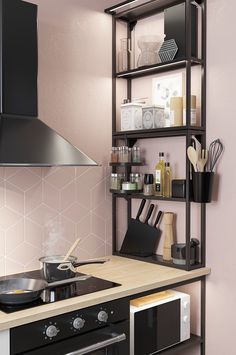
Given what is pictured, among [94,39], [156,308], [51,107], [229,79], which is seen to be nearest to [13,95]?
[51,107]

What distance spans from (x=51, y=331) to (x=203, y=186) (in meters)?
1.12

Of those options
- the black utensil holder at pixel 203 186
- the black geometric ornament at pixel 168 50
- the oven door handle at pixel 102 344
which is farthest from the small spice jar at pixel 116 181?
the oven door handle at pixel 102 344

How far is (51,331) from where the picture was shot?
1.81 meters

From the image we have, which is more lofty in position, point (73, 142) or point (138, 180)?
point (73, 142)

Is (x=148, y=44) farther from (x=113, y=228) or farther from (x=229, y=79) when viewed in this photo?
(x=113, y=228)

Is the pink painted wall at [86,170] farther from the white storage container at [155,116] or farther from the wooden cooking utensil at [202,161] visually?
the white storage container at [155,116]

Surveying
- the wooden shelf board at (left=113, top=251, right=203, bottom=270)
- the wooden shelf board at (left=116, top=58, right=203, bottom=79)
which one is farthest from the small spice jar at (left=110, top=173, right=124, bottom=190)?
the wooden shelf board at (left=116, top=58, right=203, bottom=79)

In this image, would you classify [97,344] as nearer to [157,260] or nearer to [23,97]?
[157,260]

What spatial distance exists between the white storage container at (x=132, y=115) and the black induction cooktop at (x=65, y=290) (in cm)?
99

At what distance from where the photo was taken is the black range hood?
1985 millimetres

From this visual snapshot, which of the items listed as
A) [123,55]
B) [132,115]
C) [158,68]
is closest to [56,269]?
[132,115]

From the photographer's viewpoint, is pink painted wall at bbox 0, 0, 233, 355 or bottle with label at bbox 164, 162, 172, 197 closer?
pink painted wall at bbox 0, 0, 233, 355

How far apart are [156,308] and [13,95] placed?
134cm

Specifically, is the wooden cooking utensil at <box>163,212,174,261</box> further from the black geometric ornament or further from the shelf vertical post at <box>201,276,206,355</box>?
the black geometric ornament
